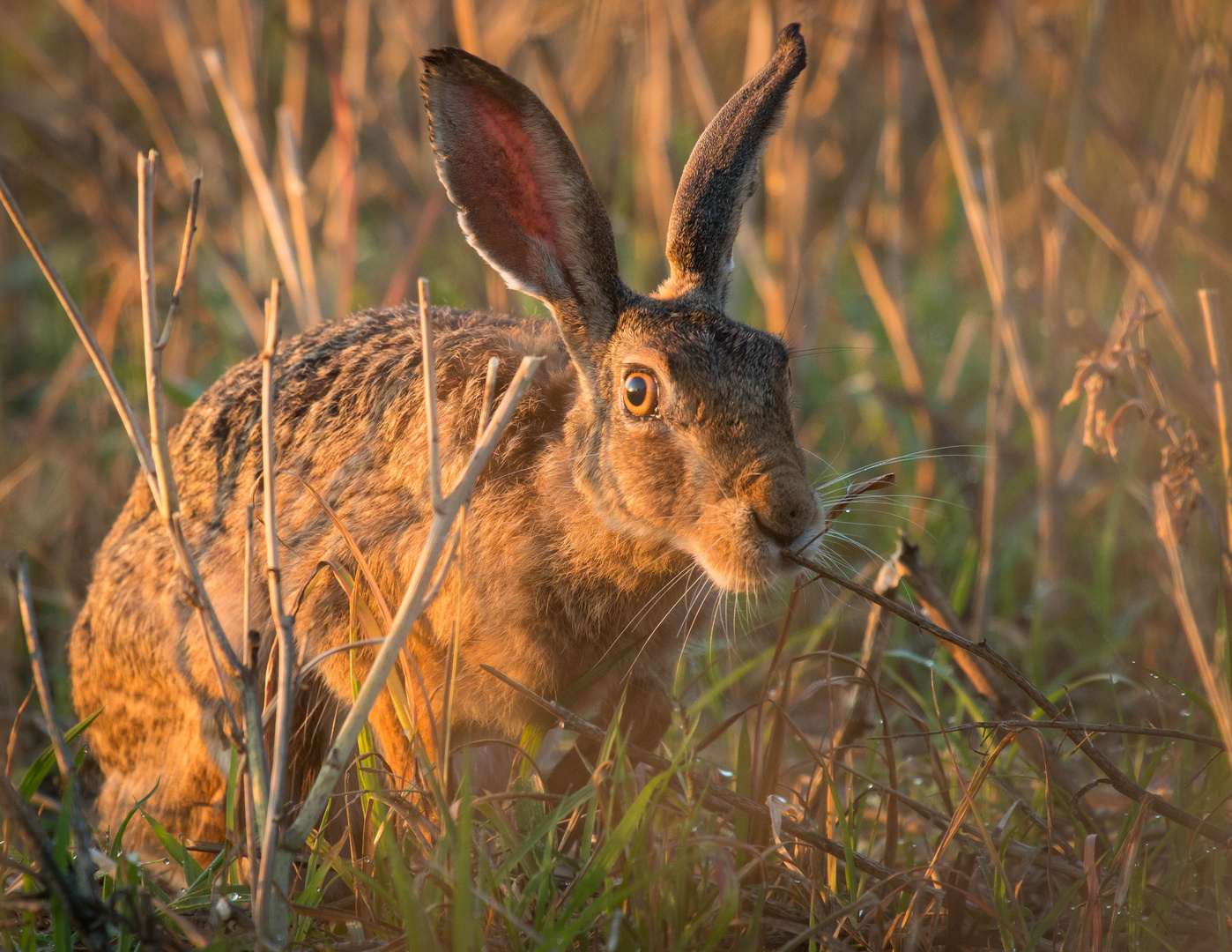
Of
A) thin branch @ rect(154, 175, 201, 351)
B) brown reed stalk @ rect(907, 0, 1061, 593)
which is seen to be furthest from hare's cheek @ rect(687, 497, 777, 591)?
brown reed stalk @ rect(907, 0, 1061, 593)

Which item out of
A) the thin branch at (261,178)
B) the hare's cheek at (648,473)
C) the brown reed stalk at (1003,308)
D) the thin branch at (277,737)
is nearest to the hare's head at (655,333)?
the hare's cheek at (648,473)

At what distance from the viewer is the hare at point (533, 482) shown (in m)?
2.84

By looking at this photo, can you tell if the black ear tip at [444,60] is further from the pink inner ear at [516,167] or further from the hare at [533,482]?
the pink inner ear at [516,167]

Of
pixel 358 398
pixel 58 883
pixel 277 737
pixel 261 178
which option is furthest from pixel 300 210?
pixel 58 883

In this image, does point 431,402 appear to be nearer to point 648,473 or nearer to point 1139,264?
point 648,473

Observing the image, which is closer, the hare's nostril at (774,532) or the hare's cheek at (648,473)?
the hare's nostril at (774,532)

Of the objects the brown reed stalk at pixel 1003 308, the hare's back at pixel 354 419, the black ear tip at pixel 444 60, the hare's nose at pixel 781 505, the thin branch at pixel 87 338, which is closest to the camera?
the thin branch at pixel 87 338

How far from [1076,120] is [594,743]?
2.93m

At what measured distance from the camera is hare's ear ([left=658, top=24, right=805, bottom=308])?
3.16 meters

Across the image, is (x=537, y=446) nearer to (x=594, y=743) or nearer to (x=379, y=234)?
(x=594, y=743)

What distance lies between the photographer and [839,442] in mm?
5297

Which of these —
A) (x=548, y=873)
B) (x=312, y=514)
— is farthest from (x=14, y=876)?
(x=548, y=873)

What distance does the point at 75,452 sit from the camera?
15.4ft

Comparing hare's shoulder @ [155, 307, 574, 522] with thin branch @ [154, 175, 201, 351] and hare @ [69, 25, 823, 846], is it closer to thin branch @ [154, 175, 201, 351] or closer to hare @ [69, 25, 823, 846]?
hare @ [69, 25, 823, 846]
